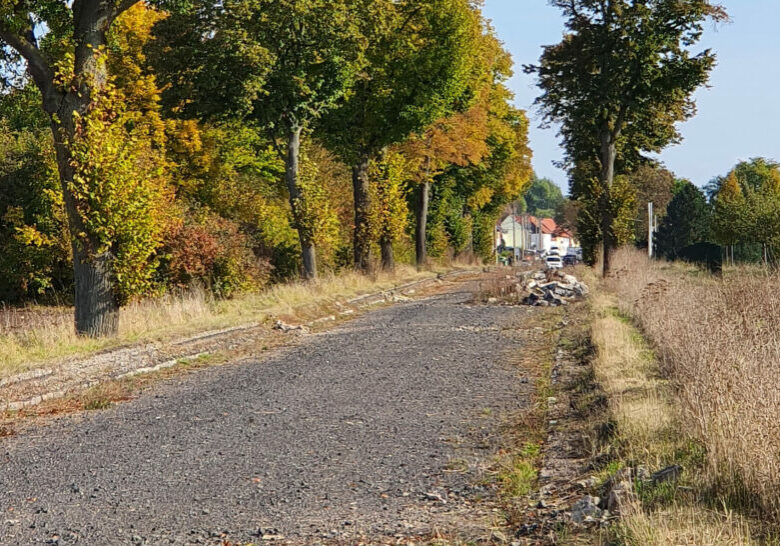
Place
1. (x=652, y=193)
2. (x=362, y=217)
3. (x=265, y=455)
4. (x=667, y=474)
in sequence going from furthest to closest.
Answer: (x=652, y=193)
(x=362, y=217)
(x=265, y=455)
(x=667, y=474)

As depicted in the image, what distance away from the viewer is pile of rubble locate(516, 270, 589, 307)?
90.6ft

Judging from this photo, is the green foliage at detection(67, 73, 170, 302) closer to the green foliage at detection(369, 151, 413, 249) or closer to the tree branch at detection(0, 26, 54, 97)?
the tree branch at detection(0, 26, 54, 97)

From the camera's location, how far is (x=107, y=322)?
1656 centimetres

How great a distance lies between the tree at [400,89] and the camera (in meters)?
34.6

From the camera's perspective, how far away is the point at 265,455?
28.5ft

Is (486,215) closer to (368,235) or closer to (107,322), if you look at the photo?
(368,235)

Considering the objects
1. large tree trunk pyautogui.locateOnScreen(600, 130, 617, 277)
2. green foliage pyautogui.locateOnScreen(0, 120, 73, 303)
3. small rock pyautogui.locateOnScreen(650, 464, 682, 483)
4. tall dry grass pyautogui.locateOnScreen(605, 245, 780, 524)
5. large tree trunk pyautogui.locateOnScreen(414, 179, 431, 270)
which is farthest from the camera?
large tree trunk pyautogui.locateOnScreen(414, 179, 431, 270)

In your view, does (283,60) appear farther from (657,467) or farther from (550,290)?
(657,467)

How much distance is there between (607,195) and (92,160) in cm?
2395

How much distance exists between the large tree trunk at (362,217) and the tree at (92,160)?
18.6 meters

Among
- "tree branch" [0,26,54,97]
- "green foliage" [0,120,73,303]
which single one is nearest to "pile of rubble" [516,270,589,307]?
"green foliage" [0,120,73,303]

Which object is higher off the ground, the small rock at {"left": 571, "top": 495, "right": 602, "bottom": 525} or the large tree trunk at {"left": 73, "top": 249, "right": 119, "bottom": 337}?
the large tree trunk at {"left": 73, "top": 249, "right": 119, "bottom": 337}

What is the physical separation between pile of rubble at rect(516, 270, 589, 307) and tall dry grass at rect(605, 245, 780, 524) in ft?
45.2

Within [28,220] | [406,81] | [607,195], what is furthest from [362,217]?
[28,220]
